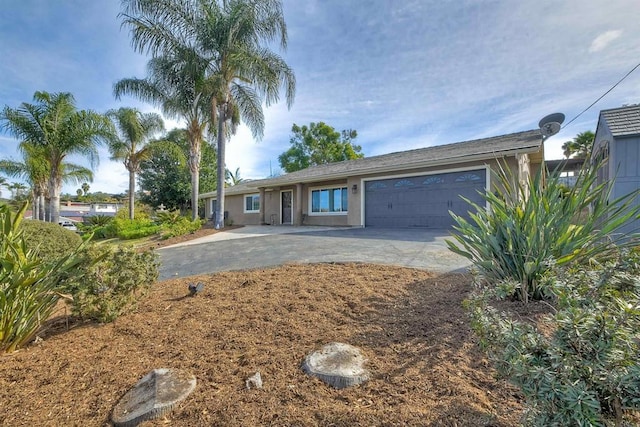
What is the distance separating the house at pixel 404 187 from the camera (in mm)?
10102

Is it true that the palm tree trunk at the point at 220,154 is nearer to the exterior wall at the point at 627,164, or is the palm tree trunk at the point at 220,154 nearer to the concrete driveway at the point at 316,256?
the concrete driveway at the point at 316,256

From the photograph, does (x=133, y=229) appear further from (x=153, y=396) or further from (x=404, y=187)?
(x=153, y=396)

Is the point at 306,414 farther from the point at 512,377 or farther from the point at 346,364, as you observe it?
the point at 512,377

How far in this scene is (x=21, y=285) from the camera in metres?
2.66

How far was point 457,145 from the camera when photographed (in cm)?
1305

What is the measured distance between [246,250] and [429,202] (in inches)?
291

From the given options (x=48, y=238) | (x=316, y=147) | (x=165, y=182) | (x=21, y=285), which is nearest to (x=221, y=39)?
(x=48, y=238)

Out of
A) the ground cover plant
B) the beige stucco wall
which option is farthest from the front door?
the ground cover plant

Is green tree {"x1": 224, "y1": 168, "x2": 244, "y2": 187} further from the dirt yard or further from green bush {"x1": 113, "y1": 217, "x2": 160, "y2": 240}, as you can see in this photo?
the dirt yard

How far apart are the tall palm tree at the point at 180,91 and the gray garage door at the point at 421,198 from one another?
31.3ft

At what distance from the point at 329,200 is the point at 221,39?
8971 millimetres

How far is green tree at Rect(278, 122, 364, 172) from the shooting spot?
3155 centimetres

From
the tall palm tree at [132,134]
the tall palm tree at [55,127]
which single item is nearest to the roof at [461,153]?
the tall palm tree at [55,127]

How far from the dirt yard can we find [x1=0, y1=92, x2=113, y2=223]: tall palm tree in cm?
1554
